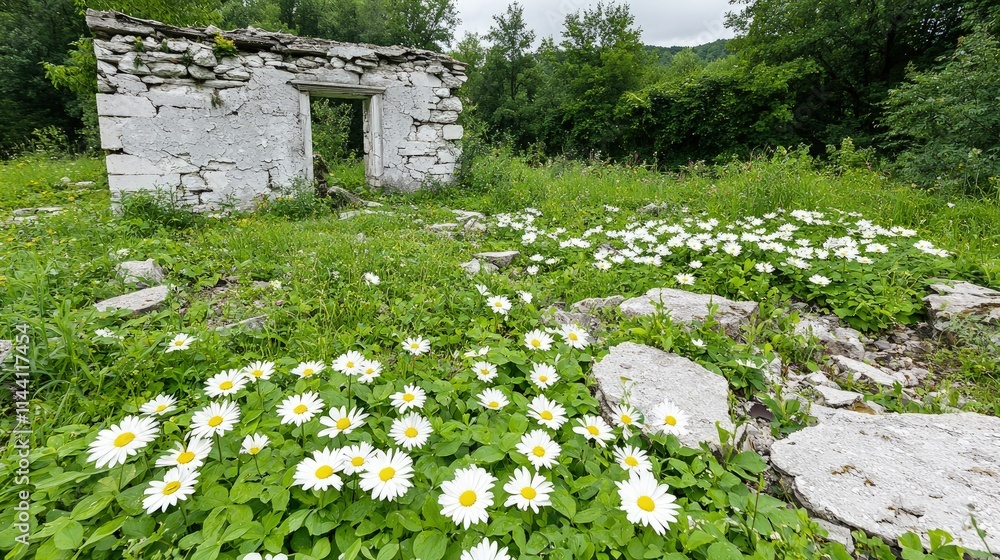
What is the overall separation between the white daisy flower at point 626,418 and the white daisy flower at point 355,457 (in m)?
0.91

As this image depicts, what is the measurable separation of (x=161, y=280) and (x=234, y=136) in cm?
347

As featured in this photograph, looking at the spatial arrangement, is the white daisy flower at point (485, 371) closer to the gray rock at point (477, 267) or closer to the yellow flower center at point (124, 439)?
the yellow flower center at point (124, 439)

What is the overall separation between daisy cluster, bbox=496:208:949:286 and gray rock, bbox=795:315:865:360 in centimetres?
29

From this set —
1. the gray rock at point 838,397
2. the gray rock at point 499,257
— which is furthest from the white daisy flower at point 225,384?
the gray rock at point 838,397

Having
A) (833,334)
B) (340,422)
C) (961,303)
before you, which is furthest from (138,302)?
(961,303)

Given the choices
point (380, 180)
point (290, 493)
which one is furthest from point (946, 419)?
point (380, 180)

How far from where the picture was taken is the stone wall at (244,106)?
16.6 ft

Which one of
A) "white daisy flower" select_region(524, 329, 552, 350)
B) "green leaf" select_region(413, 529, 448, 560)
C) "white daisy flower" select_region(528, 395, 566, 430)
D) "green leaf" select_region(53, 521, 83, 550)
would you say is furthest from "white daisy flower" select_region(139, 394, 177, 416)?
"white daisy flower" select_region(524, 329, 552, 350)

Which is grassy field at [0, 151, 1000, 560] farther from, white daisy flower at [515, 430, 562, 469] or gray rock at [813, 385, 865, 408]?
gray rock at [813, 385, 865, 408]

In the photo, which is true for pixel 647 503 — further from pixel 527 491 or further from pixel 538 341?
pixel 538 341

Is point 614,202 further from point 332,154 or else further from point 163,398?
point 332,154

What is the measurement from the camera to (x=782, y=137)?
1280 cm

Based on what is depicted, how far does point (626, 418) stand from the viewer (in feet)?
5.08

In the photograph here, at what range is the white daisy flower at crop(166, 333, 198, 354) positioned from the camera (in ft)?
6.44
